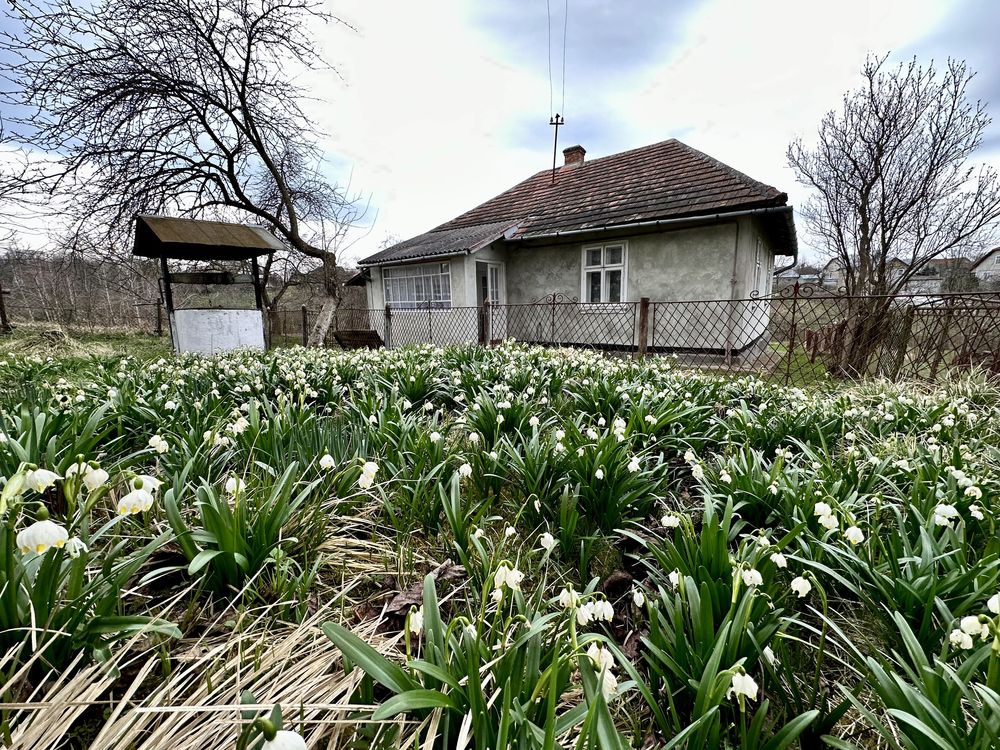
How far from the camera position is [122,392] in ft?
9.82

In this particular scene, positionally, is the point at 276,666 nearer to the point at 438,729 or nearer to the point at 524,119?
the point at 438,729

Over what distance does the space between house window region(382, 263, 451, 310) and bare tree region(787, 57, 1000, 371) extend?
397 inches

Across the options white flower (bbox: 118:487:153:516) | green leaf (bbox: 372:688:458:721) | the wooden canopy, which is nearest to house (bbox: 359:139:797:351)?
the wooden canopy

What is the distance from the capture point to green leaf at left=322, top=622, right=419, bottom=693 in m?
0.96

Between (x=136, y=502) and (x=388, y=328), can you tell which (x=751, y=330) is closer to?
(x=388, y=328)

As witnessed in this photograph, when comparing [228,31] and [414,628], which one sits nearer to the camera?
[414,628]

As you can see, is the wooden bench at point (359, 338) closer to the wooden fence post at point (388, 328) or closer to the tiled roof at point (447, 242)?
the wooden fence post at point (388, 328)

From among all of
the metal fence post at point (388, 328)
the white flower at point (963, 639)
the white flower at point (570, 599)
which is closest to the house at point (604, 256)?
the metal fence post at point (388, 328)

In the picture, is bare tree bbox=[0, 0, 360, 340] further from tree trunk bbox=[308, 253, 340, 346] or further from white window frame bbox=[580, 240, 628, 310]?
white window frame bbox=[580, 240, 628, 310]

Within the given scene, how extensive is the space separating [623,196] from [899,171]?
6.37 meters

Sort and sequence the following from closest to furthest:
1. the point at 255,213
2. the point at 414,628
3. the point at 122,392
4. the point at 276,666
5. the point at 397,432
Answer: the point at 414,628 → the point at 276,666 → the point at 397,432 → the point at 122,392 → the point at 255,213

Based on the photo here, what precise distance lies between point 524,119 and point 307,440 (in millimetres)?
12598

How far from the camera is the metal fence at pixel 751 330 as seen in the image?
18.5ft

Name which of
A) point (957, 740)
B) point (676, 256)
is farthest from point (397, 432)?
point (676, 256)
